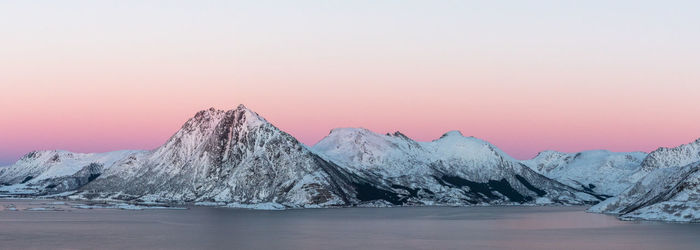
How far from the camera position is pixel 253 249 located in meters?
155

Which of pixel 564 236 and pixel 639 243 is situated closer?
pixel 639 243

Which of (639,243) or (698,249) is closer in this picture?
(698,249)

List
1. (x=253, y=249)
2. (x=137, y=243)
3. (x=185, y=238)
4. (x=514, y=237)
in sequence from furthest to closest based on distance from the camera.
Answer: (x=514, y=237), (x=185, y=238), (x=137, y=243), (x=253, y=249)

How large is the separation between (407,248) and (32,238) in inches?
3250

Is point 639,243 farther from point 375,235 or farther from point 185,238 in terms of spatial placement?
point 185,238

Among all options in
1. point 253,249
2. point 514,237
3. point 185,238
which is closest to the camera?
point 253,249

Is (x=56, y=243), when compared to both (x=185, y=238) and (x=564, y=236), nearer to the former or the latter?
(x=185, y=238)

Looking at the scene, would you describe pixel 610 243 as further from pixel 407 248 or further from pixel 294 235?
pixel 294 235

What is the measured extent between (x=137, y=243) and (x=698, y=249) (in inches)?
4404

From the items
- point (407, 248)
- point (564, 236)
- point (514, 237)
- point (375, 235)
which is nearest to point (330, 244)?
point (407, 248)

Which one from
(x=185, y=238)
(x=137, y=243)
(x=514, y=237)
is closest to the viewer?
(x=137, y=243)

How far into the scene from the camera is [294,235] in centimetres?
19338

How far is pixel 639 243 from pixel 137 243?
107m

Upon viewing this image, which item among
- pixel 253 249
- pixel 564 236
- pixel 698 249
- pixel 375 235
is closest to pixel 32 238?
pixel 253 249
